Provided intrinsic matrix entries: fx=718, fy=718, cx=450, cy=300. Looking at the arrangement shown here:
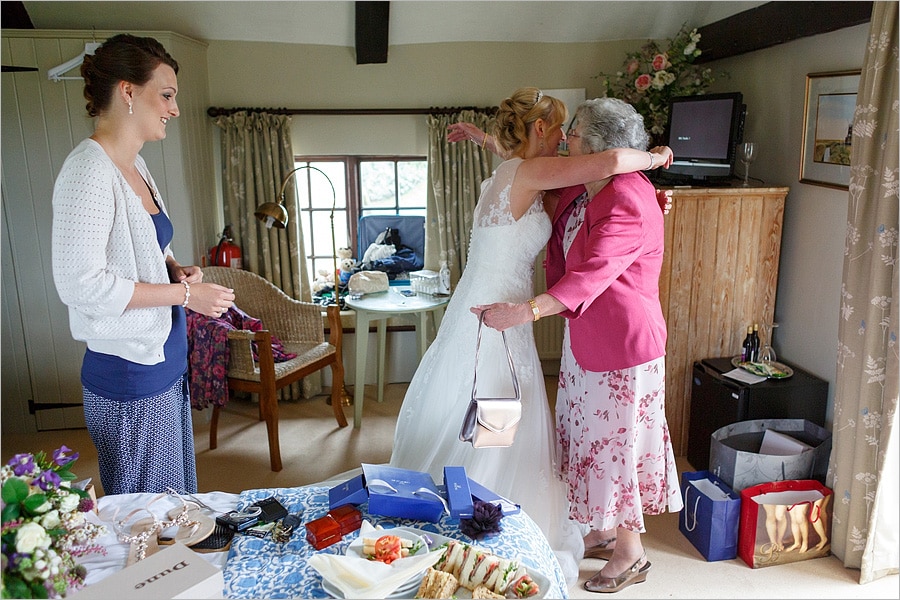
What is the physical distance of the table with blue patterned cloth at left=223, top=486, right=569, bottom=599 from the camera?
149 centimetres

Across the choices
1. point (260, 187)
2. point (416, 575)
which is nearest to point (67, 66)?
point (260, 187)

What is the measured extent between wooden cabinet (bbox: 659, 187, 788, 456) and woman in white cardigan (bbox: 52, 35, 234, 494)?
2.11 m

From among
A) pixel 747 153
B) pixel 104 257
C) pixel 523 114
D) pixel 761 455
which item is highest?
pixel 523 114

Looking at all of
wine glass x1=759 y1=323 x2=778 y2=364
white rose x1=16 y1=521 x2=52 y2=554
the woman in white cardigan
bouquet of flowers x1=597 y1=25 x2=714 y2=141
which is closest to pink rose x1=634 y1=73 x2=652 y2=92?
bouquet of flowers x1=597 y1=25 x2=714 y2=141

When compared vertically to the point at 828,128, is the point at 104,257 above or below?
below

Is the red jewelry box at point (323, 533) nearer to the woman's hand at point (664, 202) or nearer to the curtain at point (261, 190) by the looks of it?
the woman's hand at point (664, 202)

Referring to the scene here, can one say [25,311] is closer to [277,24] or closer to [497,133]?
[277,24]

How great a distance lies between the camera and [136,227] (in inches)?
74.3

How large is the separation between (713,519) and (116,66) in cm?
248

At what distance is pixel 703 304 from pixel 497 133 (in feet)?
4.67

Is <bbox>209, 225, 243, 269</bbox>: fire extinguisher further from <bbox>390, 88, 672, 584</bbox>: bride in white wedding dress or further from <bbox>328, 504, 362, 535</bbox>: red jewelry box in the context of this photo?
<bbox>328, 504, 362, 535</bbox>: red jewelry box

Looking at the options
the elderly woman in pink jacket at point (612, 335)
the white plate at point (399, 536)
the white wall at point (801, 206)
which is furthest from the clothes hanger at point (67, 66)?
the white wall at point (801, 206)

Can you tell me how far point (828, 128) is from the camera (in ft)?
9.95

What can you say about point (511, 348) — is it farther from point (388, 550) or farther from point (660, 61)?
point (660, 61)
